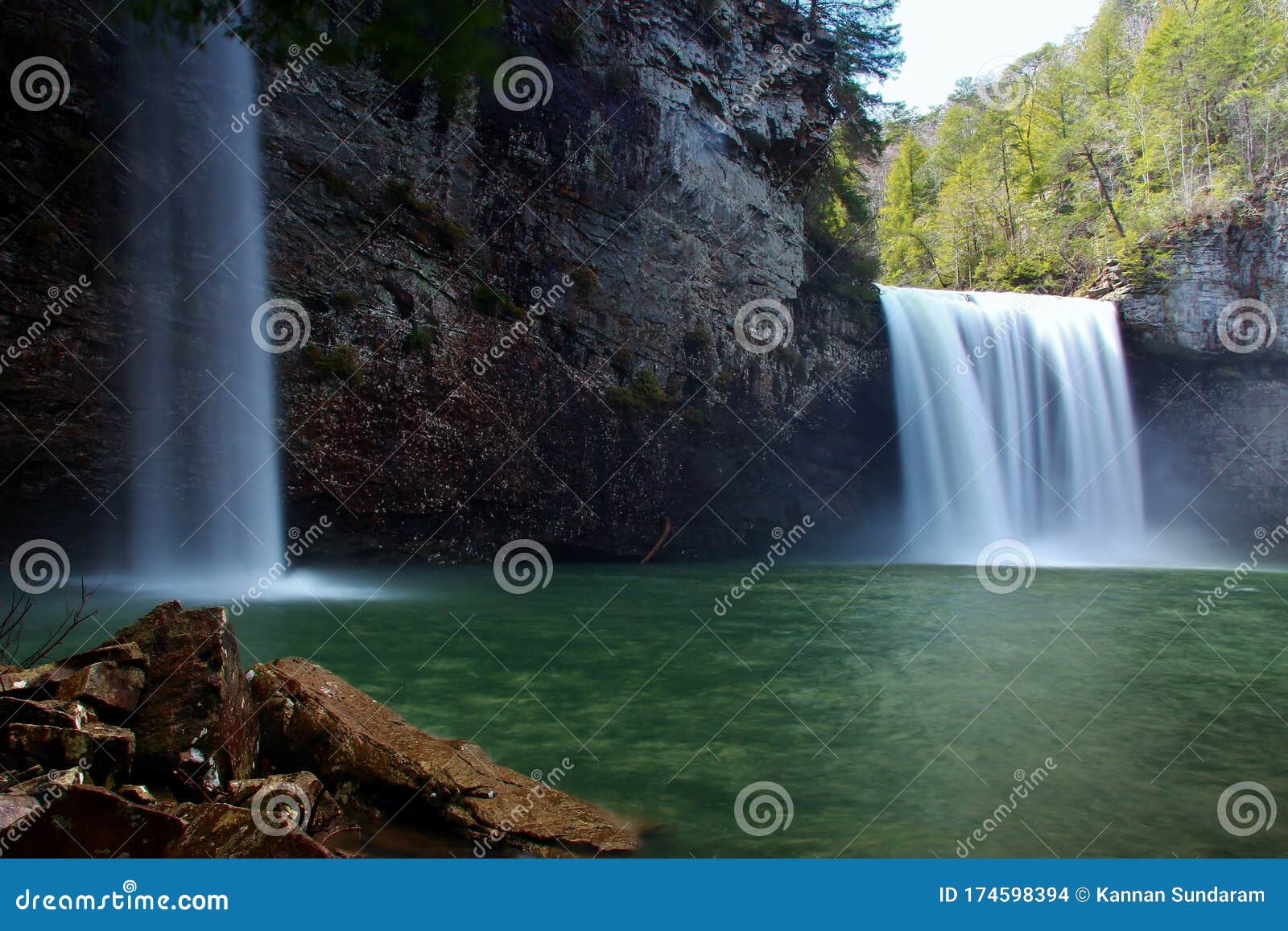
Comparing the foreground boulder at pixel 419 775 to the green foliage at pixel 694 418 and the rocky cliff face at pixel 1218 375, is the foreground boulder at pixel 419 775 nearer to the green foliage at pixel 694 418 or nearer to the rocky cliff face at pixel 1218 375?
the green foliage at pixel 694 418

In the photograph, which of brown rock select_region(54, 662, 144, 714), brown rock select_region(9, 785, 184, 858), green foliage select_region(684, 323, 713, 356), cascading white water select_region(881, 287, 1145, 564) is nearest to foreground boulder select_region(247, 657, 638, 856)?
brown rock select_region(54, 662, 144, 714)

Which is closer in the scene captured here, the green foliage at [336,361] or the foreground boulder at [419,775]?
the foreground boulder at [419,775]

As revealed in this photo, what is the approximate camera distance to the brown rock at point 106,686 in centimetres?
444

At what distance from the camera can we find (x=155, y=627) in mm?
5020

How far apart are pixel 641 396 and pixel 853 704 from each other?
12.9 meters

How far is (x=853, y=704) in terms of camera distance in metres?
7.42

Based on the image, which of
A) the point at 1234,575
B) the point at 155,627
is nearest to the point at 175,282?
the point at 155,627

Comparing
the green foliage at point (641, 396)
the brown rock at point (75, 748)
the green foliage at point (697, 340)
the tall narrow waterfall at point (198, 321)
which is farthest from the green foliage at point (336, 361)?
the brown rock at point (75, 748)

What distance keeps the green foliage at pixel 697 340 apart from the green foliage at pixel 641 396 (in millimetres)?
1386

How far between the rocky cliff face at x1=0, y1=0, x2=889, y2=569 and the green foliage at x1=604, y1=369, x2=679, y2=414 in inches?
2.4

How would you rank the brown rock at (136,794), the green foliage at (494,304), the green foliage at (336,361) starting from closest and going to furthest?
the brown rock at (136,794) → the green foliage at (336,361) → the green foliage at (494,304)

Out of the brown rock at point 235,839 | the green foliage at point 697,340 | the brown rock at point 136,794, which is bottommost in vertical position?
the brown rock at point 136,794

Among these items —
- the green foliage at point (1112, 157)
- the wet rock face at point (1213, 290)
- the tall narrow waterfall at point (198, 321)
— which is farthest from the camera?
the green foliage at point (1112, 157)

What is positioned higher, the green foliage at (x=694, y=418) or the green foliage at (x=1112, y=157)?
the green foliage at (x=1112, y=157)
